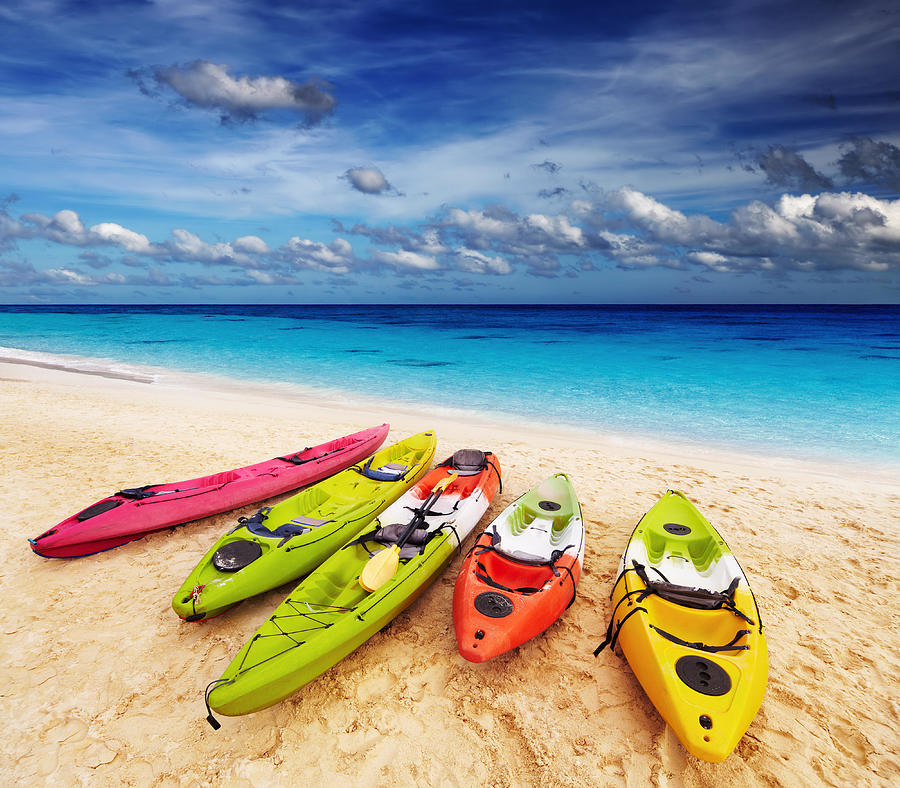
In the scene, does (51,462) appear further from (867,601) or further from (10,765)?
(867,601)

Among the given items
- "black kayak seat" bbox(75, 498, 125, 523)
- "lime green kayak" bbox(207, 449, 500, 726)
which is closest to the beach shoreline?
"lime green kayak" bbox(207, 449, 500, 726)

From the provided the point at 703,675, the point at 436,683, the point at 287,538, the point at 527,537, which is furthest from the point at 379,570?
the point at 703,675

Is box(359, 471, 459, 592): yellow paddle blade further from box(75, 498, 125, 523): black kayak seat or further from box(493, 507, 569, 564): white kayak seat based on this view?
box(75, 498, 125, 523): black kayak seat

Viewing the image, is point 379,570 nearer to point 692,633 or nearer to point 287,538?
point 287,538

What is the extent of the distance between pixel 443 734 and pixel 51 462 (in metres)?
8.43

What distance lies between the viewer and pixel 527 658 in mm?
4402

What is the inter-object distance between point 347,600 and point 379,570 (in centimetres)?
38

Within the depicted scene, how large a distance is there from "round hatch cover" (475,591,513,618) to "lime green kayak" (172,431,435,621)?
198cm

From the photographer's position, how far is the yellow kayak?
3318mm

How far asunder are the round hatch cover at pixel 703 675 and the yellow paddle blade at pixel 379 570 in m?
2.48

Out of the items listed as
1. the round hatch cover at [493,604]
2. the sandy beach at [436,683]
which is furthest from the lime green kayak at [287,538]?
the round hatch cover at [493,604]

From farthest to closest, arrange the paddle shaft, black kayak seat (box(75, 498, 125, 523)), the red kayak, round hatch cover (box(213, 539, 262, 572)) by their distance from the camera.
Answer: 1. black kayak seat (box(75, 498, 125, 523))
2. the paddle shaft
3. round hatch cover (box(213, 539, 262, 572))
4. the red kayak

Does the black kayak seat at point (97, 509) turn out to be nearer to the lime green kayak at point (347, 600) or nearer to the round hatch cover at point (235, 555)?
the round hatch cover at point (235, 555)

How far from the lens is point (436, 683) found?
13.6 feet
